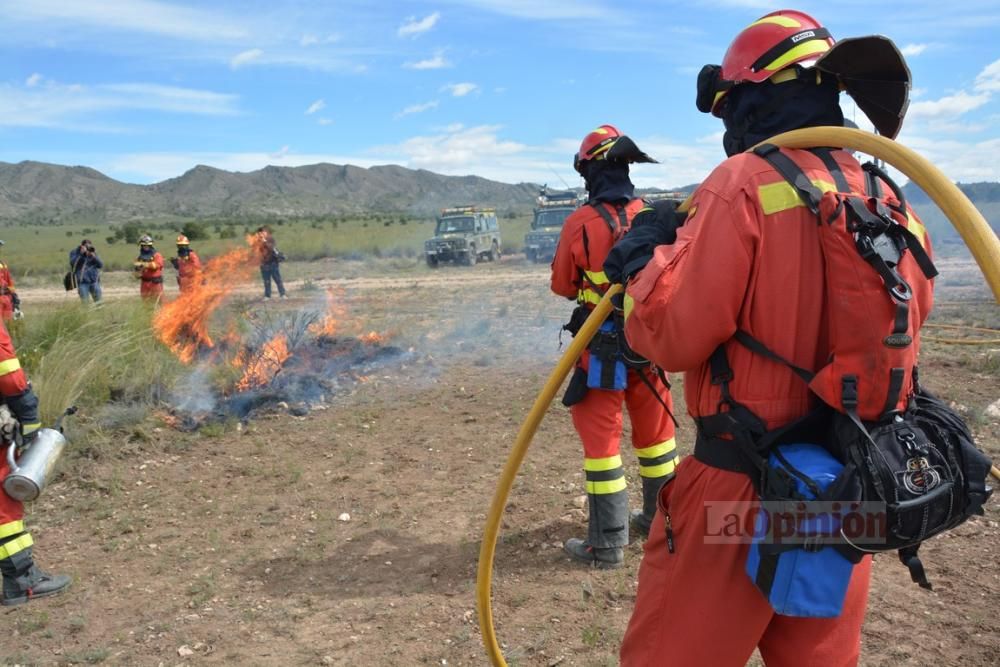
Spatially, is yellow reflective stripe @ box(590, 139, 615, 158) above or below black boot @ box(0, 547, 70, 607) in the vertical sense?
above

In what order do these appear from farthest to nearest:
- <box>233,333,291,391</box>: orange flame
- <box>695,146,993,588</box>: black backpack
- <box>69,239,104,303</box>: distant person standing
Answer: <box>69,239,104,303</box>: distant person standing
<box>233,333,291,391</box>: orange flame
<box>695,146,993,588</box>: black backpack

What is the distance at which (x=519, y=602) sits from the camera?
4.08m

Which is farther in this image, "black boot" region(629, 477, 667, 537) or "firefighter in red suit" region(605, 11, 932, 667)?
"black boot" region(629, 477, 667, 537)

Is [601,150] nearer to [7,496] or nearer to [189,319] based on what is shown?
[7,496]

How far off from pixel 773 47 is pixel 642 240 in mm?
613

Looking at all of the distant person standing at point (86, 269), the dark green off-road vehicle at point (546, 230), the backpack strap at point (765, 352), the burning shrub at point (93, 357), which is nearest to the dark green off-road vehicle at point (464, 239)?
the dark green off-road vehicle at point (546, 230)

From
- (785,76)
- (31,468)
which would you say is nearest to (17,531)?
(31,468)

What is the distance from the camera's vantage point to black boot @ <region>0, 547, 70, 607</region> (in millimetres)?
4289

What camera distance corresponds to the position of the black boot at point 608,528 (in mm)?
4273

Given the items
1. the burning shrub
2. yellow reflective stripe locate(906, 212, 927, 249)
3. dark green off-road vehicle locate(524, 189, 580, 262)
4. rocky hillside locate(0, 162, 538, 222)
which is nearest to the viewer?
yellow reflective stripe locate(906, 212, 927, 249)

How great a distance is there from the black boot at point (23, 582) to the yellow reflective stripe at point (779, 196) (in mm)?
4464

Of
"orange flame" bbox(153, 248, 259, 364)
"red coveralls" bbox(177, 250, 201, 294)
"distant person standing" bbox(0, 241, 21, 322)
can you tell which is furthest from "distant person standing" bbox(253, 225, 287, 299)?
"orange flame" bbox(153, 248, 259, 364)

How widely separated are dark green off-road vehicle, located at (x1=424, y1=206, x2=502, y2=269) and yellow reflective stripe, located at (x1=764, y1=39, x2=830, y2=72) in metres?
24.4

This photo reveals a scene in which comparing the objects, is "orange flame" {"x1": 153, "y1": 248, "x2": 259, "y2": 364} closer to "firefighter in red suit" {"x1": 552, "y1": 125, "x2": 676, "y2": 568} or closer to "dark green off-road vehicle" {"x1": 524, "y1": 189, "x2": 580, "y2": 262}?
"firefighter in red suit" {"x1": 552, "y1": 125, "x2": 676, "y2": 568}
